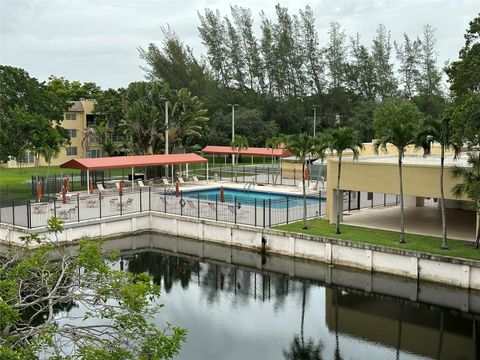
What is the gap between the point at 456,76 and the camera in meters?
36.7

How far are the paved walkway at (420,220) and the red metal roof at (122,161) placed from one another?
56.2 ft

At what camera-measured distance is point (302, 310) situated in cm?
2458

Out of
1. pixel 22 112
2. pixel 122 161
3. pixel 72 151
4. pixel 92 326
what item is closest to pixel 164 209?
pixel 122 161

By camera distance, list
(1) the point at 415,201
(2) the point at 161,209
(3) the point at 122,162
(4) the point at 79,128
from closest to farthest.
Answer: (2) the point at 161,209 < (1) the point at 415,201 < (3) the point at 122,162 < (4) the point at 79,128

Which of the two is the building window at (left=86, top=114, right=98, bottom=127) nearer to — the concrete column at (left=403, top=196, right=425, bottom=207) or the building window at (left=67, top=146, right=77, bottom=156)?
the building window at (left=67, top=146, right=77, bottom=156)

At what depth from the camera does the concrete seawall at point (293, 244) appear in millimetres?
25875

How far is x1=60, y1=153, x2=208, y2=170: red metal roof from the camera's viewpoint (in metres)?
44.1

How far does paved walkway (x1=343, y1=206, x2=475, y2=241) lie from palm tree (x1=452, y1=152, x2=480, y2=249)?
135 inches

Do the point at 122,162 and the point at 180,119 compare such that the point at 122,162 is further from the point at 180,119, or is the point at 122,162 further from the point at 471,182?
the point at 471,182

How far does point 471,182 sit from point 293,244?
8.96 m

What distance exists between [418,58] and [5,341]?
91.4 metres

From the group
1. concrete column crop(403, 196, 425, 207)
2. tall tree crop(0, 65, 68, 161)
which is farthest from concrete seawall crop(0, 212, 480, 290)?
concrete column crop(403, 196, 425, 207)

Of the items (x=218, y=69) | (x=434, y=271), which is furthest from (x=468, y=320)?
(x=218, y=69)

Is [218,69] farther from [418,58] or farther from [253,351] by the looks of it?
[253,351]
